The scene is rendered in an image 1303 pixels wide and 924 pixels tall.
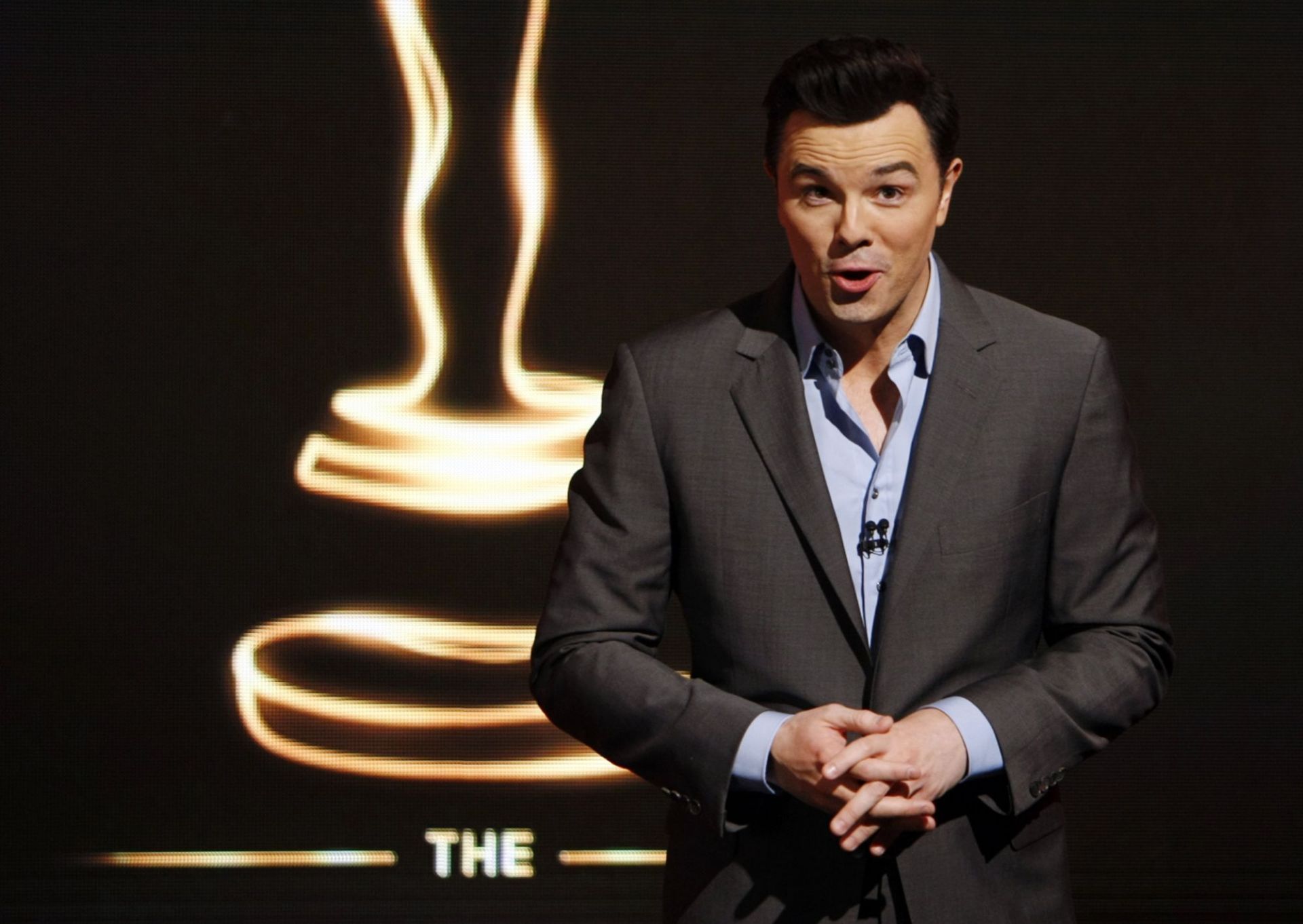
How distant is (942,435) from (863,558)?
171 mm

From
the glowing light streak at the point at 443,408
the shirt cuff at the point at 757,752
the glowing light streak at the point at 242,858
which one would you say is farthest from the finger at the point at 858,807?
the glowing light streak at the point at 242,858

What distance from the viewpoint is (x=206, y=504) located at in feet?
13.0

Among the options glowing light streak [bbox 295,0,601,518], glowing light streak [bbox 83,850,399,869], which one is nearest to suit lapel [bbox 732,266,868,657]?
glowing light streak [bbox 295,0,601,518]

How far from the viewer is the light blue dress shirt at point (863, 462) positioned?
66.6 inches

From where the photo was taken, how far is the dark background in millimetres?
3869

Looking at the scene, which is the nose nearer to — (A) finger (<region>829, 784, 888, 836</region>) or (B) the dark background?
(A) finger (<region>829, 784, 888, 836</region>)

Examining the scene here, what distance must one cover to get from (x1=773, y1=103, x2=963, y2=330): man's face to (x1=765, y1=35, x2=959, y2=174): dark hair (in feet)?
0.04

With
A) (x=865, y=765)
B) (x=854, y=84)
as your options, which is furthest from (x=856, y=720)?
(x=854, y=84)

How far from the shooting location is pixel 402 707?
3959 millimetres

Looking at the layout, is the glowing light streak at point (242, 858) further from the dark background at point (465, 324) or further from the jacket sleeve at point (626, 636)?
the jacket sleeve at point (626, 636)

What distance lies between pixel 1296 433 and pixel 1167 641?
2283 mm

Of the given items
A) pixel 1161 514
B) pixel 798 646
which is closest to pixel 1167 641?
pixel 798 646

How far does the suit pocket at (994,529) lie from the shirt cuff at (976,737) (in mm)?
179

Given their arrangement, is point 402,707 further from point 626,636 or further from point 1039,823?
point 1039,823
